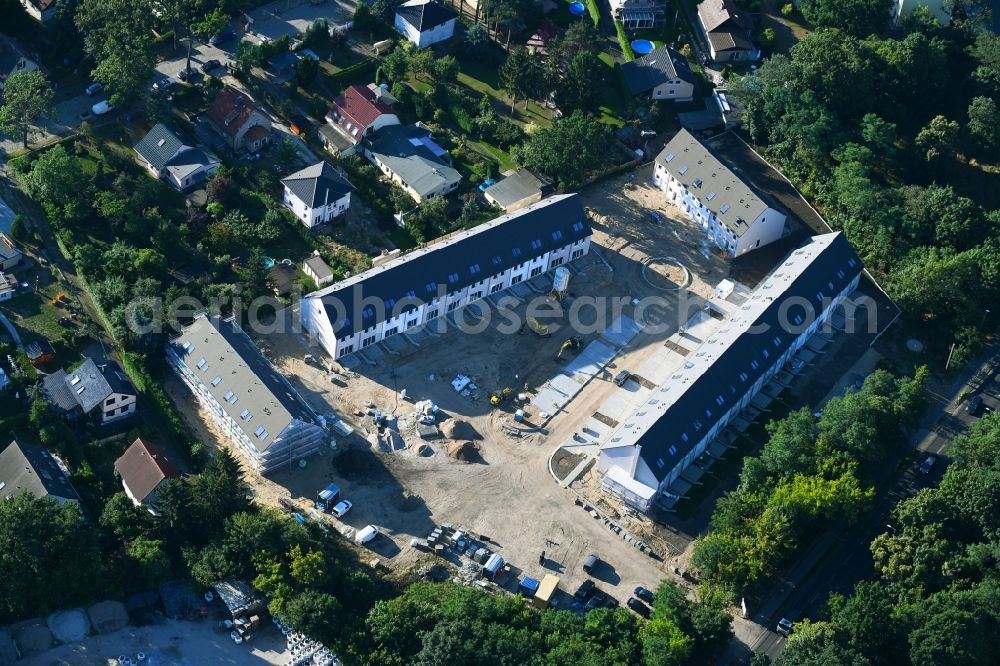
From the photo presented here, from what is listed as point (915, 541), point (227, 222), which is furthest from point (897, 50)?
point (227, 222)

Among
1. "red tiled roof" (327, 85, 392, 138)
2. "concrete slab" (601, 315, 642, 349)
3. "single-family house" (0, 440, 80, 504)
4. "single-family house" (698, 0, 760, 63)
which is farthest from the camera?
"single-family house" (698, 0, 760, 63)

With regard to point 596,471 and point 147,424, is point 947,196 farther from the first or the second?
point 147,424

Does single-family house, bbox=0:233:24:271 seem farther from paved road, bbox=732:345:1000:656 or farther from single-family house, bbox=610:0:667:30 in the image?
single-family house, bbox=610:0:667:30


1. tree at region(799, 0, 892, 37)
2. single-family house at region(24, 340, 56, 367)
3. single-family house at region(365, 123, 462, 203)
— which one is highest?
tree at region(799, 0, 892, 37)

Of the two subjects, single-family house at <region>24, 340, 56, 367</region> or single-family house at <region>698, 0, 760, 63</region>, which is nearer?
single-family house at <region>24, 340, 56, 367</region>

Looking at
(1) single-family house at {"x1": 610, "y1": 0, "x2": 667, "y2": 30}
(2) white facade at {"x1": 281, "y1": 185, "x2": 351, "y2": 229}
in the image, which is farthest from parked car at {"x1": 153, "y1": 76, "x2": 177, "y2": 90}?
(1) single-family house at {"x1": 610, "y1": 0, "x2": 667, "y2": 30}

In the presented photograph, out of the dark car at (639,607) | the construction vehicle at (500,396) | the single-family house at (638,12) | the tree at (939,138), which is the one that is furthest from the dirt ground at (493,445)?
the single-family house at (638,12)

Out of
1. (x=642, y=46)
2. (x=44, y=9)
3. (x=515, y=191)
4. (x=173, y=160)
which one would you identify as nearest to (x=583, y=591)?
(x=515, y=191)

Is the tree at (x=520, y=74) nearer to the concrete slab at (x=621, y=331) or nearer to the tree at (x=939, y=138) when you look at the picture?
the concrete slab at (x=621, y=331)
